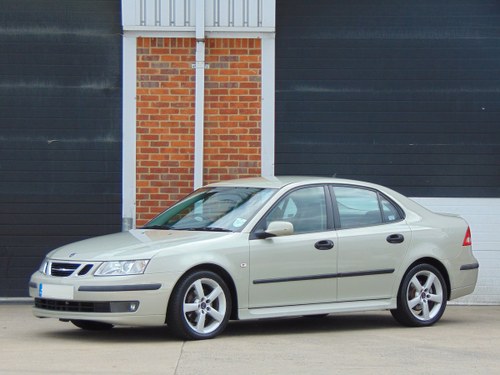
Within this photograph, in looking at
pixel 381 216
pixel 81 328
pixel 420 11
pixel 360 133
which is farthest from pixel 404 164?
pixel 81 328

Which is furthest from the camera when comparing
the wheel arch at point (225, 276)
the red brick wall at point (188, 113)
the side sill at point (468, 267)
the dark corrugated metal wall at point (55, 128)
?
the red brick wall at point (188, 113)

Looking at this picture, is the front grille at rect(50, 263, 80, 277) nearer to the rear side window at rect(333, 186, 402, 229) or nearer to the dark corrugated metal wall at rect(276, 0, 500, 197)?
the rear side window at rect(333, 186, 402, 229)

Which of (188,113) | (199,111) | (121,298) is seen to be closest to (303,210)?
(121,298)

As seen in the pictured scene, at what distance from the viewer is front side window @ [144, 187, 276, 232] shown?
399 inches

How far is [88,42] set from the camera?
1366cm

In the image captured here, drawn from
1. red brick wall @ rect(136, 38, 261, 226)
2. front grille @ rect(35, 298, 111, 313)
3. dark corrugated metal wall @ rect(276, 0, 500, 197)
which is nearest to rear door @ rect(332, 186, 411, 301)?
front grille @ rect(35, 298, 111, 313)

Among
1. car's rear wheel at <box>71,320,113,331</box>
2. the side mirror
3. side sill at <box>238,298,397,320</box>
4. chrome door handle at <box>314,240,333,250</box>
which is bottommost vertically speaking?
car's rear wheel at <box>71,320,113,331</box>

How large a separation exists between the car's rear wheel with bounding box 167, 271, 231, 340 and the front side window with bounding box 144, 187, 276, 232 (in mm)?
620

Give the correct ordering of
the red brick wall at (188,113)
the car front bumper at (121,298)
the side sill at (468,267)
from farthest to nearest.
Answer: the red brick wall at (188,113), the side sill at (468,267), the car front bumper at (121,298)

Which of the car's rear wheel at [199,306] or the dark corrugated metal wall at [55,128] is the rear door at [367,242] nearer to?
the car's rear wheel at [199,306]

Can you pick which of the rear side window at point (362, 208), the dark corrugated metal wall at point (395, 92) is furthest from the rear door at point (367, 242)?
the dark corrugated metal wall at point (395, 92)

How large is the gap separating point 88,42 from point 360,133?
3.50m

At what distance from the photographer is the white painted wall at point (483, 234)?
13.8 meters

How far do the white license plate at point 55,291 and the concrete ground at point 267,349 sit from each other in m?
0.40
